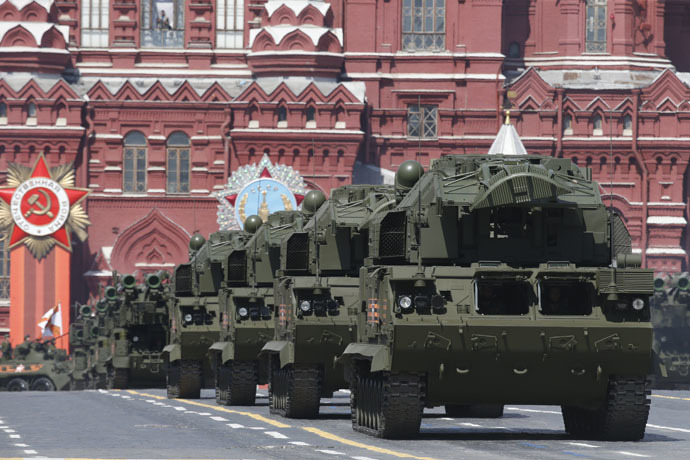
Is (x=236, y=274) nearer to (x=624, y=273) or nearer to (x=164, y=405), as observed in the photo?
(x=164, y=405)

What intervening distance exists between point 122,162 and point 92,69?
4.23 meters

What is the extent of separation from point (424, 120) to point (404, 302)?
194ft

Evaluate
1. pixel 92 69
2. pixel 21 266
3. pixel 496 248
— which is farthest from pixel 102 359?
pixel 496 248

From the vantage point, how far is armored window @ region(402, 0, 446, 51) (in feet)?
255

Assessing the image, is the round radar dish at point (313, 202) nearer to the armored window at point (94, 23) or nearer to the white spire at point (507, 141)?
the white spire at point (507, 141)

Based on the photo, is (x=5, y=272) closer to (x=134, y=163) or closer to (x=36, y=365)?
(x=36, y=365)

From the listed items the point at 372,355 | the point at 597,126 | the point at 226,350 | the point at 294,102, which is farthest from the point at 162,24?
the point at 372,355

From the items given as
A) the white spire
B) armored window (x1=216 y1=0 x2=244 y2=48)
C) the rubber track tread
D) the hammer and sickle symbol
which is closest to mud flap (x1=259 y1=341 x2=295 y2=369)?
the rubber track tread

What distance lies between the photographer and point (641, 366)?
66.9 feet

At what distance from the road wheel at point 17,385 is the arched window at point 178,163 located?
32.4 feet

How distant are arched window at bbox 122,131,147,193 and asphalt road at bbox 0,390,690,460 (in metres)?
45.1

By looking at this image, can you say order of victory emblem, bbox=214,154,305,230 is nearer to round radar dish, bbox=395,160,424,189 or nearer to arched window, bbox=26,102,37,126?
arched window, bbox=26,102,37,126

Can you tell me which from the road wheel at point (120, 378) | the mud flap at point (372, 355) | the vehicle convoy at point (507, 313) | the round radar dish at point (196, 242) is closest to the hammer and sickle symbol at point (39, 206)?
the road wheel at point (120, 378)

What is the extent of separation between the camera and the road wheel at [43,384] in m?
71.4
